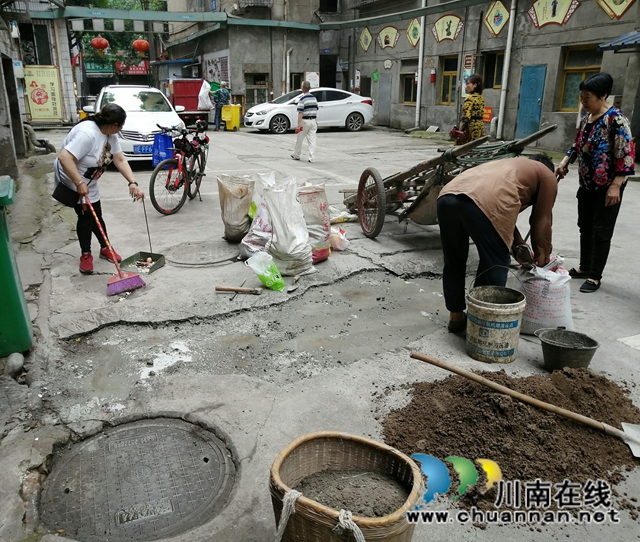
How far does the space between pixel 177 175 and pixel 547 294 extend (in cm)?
565

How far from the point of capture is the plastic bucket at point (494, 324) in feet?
11.5

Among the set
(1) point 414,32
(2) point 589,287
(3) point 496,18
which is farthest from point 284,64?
(2) point 589,287

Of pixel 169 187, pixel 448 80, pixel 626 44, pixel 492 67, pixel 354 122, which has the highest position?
pixel 626 44

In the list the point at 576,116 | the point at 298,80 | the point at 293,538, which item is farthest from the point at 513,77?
the point at 293,538

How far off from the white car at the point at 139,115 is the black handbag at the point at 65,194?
217 inches

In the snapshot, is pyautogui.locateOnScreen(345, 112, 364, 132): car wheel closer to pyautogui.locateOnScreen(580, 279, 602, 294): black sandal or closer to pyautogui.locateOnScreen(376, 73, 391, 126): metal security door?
pyautogui.locateOnScreen(376, 73, 391, 126): metal security door

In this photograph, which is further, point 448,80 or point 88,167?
point 448,80

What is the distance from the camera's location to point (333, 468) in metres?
2.26

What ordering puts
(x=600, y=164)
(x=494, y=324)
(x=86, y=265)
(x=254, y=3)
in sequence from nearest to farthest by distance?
(x=494, y=324) < (x=600, y=164) < (x=86, y=265) < (x=254, y=3)

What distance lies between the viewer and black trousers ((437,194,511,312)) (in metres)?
3.63

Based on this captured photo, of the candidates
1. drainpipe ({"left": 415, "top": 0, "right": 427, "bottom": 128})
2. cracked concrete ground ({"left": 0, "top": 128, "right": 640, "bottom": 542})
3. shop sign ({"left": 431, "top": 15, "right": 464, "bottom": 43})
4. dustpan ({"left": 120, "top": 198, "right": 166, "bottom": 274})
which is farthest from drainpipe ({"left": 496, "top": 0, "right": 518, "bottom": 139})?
dustpan ({"left": 120, "top": 198, "right": 166, "bottom": 274})

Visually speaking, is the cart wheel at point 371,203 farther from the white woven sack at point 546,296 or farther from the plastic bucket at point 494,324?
the plastic bucket at point 494,324

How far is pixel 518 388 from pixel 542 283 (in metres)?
1.05

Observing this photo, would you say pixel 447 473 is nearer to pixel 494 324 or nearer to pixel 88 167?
pixel 494 324
